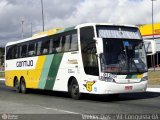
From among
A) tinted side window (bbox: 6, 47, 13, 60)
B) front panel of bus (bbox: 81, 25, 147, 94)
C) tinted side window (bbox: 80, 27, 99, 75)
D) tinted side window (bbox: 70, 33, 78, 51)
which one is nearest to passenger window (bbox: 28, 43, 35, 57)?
tinted side window (bbox: 6, 47, 13, 60)

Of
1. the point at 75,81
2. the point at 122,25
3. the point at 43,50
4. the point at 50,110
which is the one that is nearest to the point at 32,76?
the point at 43,50

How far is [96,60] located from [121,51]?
110 centimetres

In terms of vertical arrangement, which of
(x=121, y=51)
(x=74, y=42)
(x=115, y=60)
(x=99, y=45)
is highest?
(x=74, y=42)

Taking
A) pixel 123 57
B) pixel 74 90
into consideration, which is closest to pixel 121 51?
pixel 123 57

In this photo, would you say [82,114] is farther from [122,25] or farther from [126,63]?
[122,25]

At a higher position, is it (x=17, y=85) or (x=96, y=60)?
(x=96, y=60)

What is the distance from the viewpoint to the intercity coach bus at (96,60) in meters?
17.3

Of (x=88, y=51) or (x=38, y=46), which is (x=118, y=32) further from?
(x=38, y=46)

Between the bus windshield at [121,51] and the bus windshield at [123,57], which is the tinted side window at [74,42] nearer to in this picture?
the bus windshield at [121,51]

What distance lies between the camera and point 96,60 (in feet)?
57.7

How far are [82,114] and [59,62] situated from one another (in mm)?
7729

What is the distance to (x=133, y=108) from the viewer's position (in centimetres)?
1488

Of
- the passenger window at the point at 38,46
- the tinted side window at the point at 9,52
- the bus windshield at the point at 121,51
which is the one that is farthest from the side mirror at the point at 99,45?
the tinted side window at the point at 9,52

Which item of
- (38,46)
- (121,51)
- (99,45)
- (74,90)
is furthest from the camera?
(38,46)
